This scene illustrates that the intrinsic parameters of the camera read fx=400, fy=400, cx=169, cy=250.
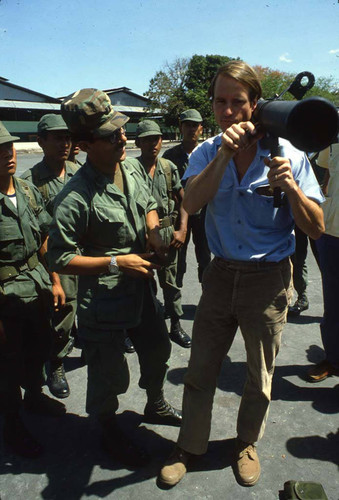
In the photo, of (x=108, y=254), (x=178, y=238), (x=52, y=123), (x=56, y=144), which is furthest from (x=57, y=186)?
(x=108, y=254)

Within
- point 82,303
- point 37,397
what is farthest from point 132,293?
point 37,397

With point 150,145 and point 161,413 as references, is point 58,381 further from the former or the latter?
point 150,145

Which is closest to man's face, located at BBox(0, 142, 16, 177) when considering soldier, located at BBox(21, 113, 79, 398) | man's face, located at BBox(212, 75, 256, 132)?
soldier, located at BBox(21, 113, 79, 398)

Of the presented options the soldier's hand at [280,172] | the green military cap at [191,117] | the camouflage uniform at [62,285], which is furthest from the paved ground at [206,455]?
the green military cap at [191,117]

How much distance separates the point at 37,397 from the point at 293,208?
2.24 meters

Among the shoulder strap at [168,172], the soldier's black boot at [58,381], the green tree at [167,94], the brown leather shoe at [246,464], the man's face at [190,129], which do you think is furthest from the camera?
the green tree at [167,94]

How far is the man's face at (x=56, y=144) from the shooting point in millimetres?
3438

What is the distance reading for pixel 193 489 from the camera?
217 centimetres

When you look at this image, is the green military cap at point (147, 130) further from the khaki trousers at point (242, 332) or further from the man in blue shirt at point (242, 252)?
the khaki trousers at point (242, 332)

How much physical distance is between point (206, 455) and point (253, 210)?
1503 mm

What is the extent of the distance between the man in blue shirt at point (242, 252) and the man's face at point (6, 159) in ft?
3.89

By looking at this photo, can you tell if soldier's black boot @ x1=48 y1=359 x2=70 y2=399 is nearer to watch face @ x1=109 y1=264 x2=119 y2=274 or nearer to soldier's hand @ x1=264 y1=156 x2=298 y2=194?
watch face @ x1=109 y1=264 x2=119 y2=274

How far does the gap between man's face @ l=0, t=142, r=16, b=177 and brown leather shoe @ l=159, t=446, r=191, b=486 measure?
6.49 feet

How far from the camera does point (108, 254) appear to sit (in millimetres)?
2172
